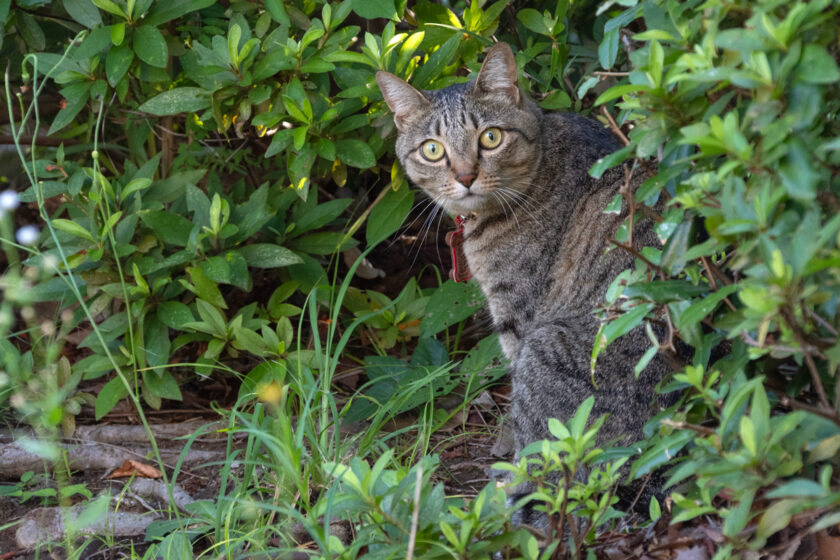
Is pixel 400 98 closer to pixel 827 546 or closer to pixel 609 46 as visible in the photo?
pixel 609 46

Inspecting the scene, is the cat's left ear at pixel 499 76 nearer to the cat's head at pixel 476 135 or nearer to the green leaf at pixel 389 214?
the cat's head at pixel 476 135

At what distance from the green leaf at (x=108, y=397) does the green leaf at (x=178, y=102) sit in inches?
48.4

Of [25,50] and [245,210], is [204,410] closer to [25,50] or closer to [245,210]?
[245,210]

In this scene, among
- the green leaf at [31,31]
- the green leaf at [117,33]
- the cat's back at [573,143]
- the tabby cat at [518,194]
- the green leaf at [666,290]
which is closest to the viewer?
the green leaf at [666,290]

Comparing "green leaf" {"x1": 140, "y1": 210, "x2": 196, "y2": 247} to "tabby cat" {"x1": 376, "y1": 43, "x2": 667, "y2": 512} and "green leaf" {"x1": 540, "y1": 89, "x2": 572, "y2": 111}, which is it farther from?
"green leaf" {"x1": 540, "y1": 89, "x2": 572, "y2": 111}

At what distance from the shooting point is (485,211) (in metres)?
3.66

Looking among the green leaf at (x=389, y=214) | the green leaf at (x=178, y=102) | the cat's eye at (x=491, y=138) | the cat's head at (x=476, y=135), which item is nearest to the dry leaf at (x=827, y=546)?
the cat's head at (x=476, y=135)

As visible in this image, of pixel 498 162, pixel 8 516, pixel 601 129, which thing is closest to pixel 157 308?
pixel 8 516

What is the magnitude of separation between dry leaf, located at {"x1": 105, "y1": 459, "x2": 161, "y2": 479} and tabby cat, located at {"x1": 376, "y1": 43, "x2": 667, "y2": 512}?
1537 mm

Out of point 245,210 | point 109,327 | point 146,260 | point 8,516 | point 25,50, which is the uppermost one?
point 25,50

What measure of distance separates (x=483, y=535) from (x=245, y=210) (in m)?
2.17

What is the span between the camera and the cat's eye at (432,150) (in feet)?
11.7

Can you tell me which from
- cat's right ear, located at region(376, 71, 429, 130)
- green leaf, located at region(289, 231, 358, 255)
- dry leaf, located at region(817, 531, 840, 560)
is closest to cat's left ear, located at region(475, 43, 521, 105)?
cat's right ear, located at region(376, 71, 429, 130)

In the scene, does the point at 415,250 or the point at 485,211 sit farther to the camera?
the point at 415,250
